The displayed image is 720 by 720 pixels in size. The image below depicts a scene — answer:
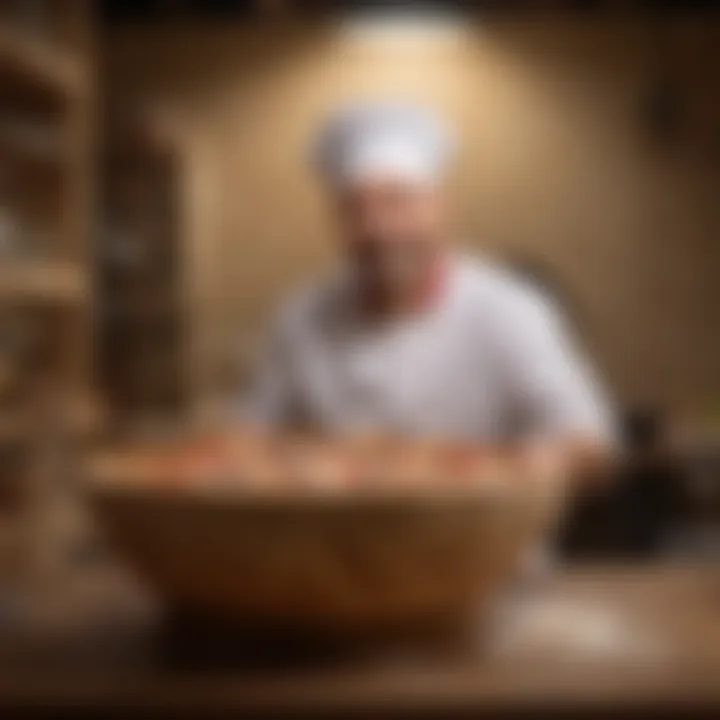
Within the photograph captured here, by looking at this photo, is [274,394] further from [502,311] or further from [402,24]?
[402,24]

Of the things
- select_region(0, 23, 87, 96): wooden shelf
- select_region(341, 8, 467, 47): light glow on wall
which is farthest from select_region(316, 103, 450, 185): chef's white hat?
select_region(341, 8, 467, 47): light glow on wall

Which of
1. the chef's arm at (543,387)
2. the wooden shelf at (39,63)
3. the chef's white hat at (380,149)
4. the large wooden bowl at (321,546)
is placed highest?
the wooden shelf at (39,63)

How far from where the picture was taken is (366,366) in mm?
1984

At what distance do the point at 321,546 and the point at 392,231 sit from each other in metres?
1.11

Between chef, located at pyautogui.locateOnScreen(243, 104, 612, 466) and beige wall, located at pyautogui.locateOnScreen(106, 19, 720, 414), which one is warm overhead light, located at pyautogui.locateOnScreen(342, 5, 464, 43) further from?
chef, located at pyautogui.locateOnScreen(243, 104, 612, 466)

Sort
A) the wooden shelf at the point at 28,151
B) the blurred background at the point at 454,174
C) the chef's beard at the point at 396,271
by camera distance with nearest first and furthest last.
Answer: the chef's beard at the point at 396,271
the wooden shelf at the point at 28,151
the blurred background at the point at 454,174

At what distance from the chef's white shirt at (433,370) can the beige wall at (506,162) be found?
6.52 ft

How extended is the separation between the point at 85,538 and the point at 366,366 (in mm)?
759

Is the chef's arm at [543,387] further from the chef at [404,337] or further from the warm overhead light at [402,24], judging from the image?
the warm overhead light at [402,24]

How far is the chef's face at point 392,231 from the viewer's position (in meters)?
2.00

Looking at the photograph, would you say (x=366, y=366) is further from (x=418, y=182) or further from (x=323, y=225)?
(x=323, y=225)

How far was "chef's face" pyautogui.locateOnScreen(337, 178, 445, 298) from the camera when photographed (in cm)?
200

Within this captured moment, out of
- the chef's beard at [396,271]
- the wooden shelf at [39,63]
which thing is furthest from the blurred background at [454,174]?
the chef's beard at [396,271]

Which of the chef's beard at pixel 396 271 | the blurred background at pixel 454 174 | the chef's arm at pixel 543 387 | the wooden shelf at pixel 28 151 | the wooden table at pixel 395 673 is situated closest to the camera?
the wooden table at pixel 395 673
